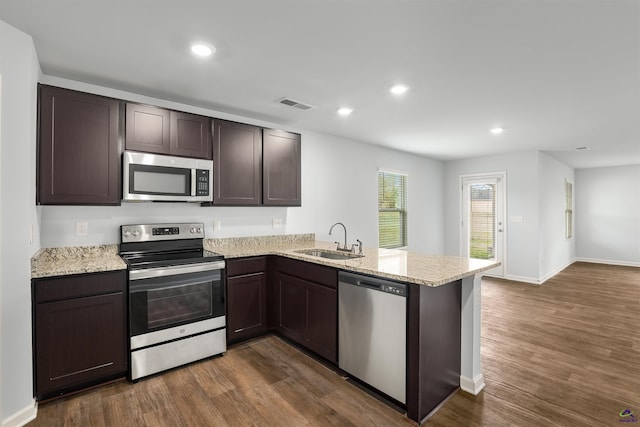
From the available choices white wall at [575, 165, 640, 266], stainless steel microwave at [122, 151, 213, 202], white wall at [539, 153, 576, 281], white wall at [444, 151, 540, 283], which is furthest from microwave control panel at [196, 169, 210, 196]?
white wall at [575, 165, 640, 266]

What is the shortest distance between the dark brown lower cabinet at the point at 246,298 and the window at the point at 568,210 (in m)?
7.55

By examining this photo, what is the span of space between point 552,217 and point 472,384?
5.58 meters

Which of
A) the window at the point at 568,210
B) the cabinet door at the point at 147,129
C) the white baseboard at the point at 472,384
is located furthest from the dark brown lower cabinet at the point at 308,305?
the window at the point at 568,210

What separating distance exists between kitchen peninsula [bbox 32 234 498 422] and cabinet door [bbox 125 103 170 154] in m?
0.97

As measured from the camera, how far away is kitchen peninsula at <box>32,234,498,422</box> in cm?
200

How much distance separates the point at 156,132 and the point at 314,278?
1.89 metres

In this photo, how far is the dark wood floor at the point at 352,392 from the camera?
205cm

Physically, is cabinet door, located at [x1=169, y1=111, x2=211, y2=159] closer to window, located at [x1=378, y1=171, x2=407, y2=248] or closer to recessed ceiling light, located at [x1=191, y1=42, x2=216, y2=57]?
recessed ceiling light, located at [x1=191, y1=42, x2=216, y2=57]

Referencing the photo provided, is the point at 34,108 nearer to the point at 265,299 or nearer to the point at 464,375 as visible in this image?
the point at 265,299

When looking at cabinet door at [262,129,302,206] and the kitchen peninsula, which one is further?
cabinet door at [262,129,302,206]

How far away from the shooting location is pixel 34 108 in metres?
2.22

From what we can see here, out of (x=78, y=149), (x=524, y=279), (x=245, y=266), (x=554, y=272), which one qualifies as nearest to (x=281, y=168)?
(x=245, y=266)

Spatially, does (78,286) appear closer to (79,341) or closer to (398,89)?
(79,341)

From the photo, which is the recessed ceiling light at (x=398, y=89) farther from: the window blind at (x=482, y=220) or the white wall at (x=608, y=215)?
the white wall at (x=608, y=215)
